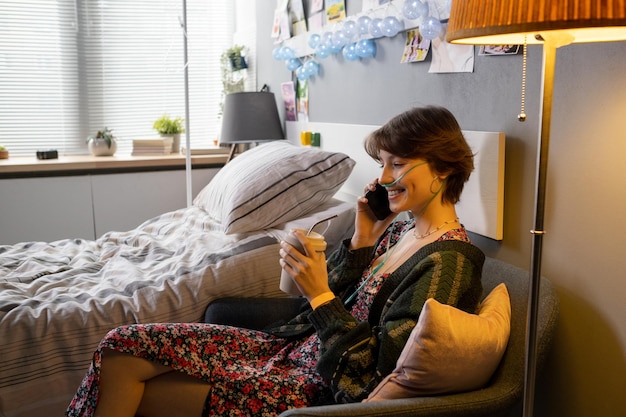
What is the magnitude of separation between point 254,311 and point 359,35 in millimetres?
1153

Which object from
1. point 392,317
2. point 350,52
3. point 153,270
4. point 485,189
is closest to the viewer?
point 392,317

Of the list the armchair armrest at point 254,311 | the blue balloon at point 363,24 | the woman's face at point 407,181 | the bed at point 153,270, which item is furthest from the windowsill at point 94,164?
the woman's face at point 407,181

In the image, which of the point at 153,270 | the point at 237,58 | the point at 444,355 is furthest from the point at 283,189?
the point at 237,58

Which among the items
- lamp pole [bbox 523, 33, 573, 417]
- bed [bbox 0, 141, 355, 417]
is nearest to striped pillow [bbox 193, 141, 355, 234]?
bed [bbox 0, 141, 355, 417]

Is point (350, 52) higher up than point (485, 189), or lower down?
higher up

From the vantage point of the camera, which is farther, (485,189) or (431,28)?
(431,28)

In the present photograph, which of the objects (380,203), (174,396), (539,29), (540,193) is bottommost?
(174,396)

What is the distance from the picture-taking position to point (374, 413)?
1.09m

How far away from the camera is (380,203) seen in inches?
67.9

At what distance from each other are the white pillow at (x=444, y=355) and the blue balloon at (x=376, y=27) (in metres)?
1.28

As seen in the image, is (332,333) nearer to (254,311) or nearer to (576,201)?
(254,311)

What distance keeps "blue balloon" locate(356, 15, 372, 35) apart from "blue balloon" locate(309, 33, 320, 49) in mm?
414

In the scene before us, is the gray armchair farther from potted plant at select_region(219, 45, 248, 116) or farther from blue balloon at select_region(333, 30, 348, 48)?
potted plant at select_region(219, 45, 248, 116)

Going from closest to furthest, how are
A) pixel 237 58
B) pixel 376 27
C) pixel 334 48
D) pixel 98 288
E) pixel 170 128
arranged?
pixel 98 288
pixel 376 27
pixel 334 48
pixel 237 58
pixel 170 128
